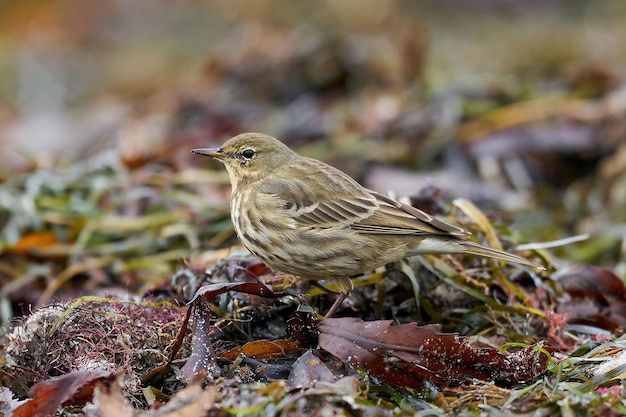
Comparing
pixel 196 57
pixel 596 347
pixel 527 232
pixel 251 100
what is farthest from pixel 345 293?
pixel 196 57

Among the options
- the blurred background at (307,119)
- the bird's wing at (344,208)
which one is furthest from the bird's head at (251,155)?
the blurred background at (307,119)

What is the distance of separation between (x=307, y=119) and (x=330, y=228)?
15.0 ft

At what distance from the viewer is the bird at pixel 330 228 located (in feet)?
16.2

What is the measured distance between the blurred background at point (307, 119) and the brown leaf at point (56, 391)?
2195mm

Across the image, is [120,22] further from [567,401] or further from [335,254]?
[567,401]

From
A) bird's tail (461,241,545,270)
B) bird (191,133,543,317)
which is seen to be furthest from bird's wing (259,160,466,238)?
bird's tail (461,241,545,270)

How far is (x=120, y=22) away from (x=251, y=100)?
6.83m

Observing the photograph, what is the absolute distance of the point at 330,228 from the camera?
5070 millimetres

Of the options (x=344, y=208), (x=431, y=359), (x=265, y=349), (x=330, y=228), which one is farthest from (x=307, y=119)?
(x=431, y=359)

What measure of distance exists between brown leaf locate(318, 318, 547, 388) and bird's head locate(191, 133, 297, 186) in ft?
5.60

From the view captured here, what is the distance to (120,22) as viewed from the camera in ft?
52.9

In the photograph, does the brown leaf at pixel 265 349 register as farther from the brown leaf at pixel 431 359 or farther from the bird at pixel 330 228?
the bird at pixel 330 228

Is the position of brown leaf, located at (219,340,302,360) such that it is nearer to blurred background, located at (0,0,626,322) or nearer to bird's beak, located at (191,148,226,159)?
bird's beak, located at (191,148,226,159)

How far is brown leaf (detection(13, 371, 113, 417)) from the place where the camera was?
12.5 ft
